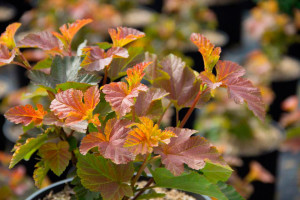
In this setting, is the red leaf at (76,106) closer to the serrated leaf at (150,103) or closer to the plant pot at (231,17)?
the serrated leaf at (150,103)

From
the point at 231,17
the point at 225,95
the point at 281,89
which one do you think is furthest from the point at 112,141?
the point at 231,17

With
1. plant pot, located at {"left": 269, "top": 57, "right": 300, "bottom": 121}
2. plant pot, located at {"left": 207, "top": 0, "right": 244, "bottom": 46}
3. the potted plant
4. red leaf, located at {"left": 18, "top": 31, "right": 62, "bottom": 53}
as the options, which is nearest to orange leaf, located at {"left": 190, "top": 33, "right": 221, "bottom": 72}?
the potted plant

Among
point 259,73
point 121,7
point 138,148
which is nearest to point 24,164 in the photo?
point 259,73

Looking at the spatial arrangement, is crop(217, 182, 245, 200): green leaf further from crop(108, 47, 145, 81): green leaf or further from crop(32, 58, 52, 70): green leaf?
crop(32, 58, 52, 70): green leaf

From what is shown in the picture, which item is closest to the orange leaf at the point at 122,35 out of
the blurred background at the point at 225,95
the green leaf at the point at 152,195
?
the green leaf at the point at 152,195

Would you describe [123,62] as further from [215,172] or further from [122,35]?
[215,172]

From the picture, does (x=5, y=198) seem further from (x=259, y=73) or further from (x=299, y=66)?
(x=299, y=66)
